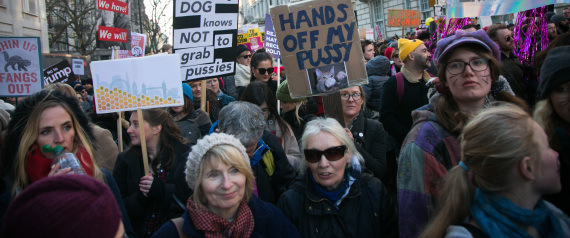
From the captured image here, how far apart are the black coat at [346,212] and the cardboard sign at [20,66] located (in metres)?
4.35

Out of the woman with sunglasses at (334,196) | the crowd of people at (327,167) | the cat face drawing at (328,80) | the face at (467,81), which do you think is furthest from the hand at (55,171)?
the face at (467,81)

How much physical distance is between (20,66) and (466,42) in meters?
5.48

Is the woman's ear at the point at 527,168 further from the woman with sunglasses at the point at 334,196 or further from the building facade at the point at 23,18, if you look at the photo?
the building facade at the point at 23,18

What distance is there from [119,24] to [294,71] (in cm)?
780

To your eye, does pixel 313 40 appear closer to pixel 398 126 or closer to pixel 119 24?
pixel 398 126

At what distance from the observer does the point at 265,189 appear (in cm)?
348

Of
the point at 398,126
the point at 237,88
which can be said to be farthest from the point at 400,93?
the point at 237,88

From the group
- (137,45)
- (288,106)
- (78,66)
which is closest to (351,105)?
(288,106)

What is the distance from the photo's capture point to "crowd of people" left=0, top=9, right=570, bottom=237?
1.78m

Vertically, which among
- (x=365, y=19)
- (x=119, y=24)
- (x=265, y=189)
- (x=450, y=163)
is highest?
(x=365, y=19)

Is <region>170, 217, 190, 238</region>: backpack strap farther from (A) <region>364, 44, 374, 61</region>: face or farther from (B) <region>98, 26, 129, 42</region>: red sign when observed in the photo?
(B) <region>98, 26, 129, 42</region>: red sign

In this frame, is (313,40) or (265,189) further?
(313,40)

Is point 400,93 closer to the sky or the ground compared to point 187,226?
closer to the sky

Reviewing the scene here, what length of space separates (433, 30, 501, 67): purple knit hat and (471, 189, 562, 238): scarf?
0.96 metres
